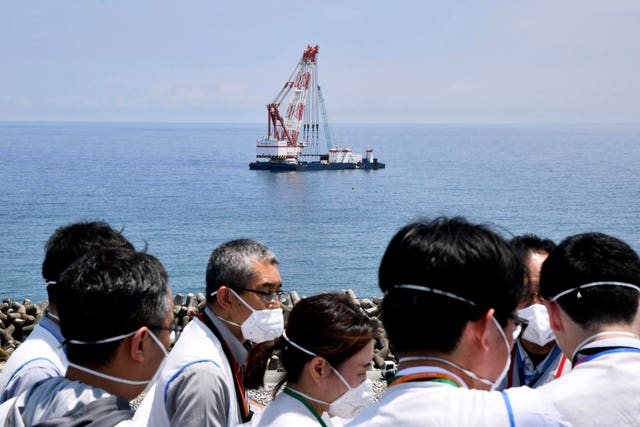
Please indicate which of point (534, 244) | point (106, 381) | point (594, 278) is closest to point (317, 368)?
point (106, 381)

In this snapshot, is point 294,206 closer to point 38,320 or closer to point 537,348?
point 38,320

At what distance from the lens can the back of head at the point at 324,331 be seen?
10.6 ft

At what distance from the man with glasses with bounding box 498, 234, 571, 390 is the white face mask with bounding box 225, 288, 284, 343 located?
1.11 metres

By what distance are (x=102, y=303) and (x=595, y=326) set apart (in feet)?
5.07

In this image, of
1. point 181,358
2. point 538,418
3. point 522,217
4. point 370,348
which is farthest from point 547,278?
point 522,217

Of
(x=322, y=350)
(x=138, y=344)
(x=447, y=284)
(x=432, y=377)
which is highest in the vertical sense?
(x=447, y=284)

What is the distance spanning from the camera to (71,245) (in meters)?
3.63

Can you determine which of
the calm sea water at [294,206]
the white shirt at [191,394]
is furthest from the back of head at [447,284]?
the calm sea water at [294,206]

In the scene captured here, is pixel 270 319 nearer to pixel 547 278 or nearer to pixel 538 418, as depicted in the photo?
pixel 547 278

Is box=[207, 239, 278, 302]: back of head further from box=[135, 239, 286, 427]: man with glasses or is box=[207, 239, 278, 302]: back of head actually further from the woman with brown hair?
the woman with brown hair

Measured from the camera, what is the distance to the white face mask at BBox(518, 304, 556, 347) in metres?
4.00

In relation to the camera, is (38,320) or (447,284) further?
(38,320)

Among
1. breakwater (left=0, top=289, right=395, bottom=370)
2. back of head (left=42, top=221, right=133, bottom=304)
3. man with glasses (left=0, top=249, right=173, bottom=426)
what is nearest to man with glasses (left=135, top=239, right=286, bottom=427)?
back of head (left=42, top=221, right=133, bottom=304)

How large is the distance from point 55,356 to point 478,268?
7.01 ft
